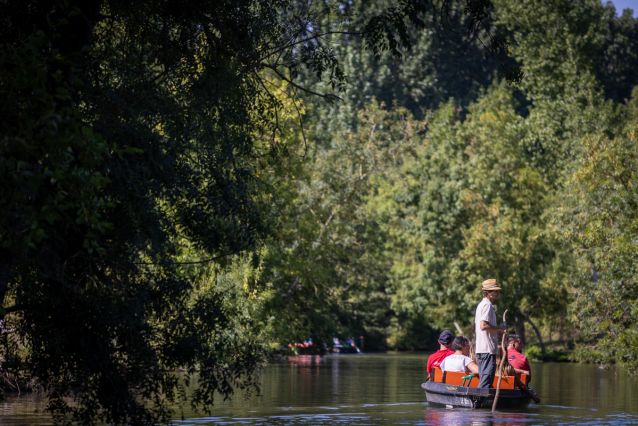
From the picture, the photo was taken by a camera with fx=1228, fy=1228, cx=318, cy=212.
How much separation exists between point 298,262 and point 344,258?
507 centimetres

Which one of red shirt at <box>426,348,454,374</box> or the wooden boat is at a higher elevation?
red shirt at <box>426,348,454,374</box>

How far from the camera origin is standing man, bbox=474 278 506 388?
19.9m

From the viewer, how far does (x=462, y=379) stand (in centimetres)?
2205

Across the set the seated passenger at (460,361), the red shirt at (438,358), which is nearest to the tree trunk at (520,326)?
the red shirt at (438,358)

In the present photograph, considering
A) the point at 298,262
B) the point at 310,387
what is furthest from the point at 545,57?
the point at 310,387

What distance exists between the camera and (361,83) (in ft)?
259

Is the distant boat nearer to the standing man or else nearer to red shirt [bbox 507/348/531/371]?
red shirt [bbox 507/348/531/371]

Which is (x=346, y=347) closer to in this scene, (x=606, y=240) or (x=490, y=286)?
(x=606, y=240)

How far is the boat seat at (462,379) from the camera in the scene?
70.3 feet

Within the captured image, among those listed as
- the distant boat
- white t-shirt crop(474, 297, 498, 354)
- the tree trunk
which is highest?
the tree trunk

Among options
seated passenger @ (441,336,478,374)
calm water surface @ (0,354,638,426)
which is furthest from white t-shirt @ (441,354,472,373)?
calm water surface @ (0,354,638,426)

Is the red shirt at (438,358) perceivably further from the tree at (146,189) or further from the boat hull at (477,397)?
the tree at (146,189)

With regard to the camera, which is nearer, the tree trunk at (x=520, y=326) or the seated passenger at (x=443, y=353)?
the seated passenger at (x=443, y=353)

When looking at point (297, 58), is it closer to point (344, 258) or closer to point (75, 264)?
point (75, 264)
